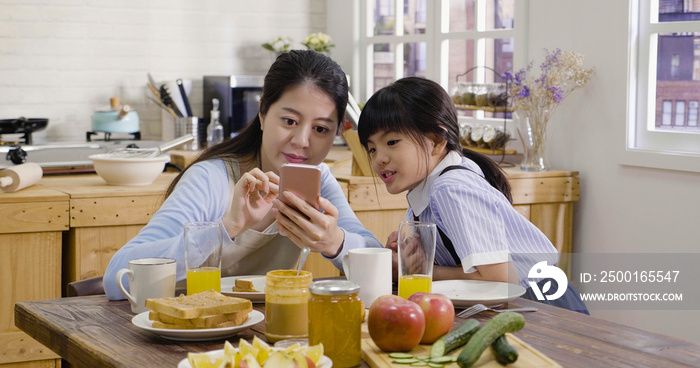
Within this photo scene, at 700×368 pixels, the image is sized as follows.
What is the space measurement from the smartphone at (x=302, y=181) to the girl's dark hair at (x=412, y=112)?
1.56ft

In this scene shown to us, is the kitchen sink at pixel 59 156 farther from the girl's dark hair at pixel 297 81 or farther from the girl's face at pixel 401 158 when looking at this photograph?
the girl's face at pixel 401 158

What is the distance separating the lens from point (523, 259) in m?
2.05

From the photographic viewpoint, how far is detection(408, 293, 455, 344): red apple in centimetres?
133

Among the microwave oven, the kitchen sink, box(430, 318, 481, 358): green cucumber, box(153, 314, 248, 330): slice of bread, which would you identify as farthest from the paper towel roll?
box(430, 318, 481, 358): green cucumber

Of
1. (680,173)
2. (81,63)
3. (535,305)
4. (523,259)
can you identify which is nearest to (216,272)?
(535,305)

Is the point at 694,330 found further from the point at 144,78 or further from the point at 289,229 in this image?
the point at 144,78

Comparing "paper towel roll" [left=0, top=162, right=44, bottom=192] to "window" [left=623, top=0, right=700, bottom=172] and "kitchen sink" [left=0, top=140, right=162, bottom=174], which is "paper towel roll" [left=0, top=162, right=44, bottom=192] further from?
"window" [left=623, top=0, right=700, bottom=172]

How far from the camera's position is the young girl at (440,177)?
6.23 ft

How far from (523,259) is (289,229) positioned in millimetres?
653

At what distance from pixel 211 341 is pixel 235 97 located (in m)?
3.48

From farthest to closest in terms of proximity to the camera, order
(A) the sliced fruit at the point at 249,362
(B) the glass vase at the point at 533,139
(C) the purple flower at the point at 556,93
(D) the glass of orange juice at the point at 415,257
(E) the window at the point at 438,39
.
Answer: (E) the window at the point at 438,39 < (B) the glass vase at the point at 533,139 < (C) the purple flower at the point at 556,93 < (D) the glass of orange juice at the point at 415,257 < (A) the sliced fruit at the point at 249,362

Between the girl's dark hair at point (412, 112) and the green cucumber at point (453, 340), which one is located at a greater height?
the girl's dark hair at point (412, 112)

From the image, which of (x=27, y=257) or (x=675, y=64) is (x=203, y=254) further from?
(x=675, y=64)

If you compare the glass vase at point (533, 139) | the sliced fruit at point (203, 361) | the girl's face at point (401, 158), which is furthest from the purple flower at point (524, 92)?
the sliced fruit at point (203, 361)
